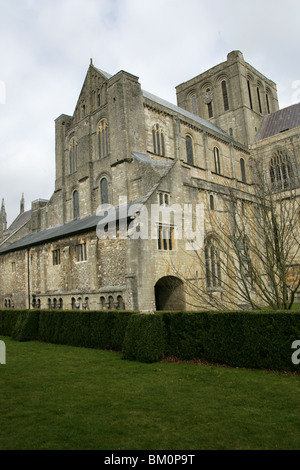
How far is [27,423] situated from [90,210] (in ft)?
72.5

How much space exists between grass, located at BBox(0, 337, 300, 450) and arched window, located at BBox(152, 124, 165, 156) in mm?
19055

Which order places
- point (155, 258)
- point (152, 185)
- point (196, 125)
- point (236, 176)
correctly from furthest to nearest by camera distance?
point (236, 176)
point (196, 125)
point (152, 185)
point (155, 258)

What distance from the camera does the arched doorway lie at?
19859 millimetres

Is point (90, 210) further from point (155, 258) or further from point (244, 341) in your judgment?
point (244, 341)

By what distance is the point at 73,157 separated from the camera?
1221 inches

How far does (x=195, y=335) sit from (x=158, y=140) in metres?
19.1

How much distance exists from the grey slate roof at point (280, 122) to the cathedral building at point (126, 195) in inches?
6.2

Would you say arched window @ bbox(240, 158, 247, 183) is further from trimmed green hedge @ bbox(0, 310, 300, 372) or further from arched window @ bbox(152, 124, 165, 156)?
trimmed green hedge @ bbox(0, 310, 300, 372)

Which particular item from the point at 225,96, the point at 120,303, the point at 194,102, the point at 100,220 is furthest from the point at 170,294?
the point at 194,102

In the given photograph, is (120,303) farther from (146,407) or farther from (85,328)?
(146,407)

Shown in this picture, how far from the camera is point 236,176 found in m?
35.2

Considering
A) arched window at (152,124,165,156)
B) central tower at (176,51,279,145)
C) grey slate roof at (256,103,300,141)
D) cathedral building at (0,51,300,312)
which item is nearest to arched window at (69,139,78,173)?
cathedral building at (0,51,300,312)
